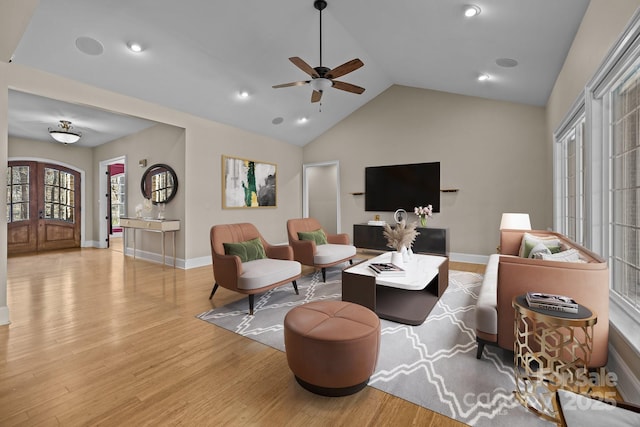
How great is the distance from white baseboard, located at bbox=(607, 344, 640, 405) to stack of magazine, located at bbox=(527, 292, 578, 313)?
0.45m

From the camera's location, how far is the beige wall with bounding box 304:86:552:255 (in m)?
5.06

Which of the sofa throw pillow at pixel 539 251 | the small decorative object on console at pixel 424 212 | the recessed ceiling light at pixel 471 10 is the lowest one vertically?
the sofa throw pillow at pixel 539 251

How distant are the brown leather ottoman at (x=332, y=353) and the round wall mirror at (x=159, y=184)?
444 cm

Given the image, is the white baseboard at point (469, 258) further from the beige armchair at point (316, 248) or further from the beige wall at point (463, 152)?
the beige armchair at point (316, 248)

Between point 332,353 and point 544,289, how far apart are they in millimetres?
1370

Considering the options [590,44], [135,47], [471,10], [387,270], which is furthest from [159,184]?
[590,44]

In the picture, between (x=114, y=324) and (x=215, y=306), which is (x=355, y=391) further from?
(x=114, y=324)

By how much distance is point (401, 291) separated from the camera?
11.8 ft

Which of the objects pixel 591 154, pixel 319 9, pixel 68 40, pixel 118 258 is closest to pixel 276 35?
pixel 319 9

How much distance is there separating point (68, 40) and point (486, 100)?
613 cm

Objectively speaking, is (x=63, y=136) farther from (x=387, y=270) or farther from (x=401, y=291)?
(x=401, y=291)

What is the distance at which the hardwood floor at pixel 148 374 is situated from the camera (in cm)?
159

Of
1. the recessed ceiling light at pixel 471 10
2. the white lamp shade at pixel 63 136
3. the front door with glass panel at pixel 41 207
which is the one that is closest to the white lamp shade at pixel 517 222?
the recessed ceiling light at pixel 471 10

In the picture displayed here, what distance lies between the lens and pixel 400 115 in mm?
6273
